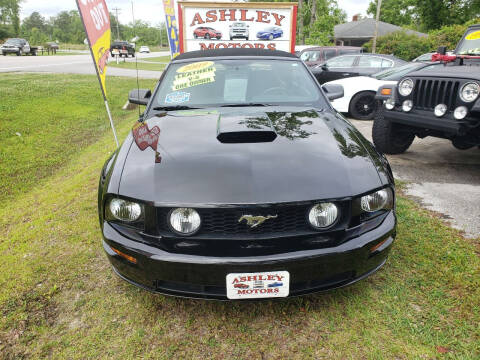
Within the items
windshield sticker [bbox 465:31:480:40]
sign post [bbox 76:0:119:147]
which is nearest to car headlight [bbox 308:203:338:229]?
sign post [bbox 76:0:119:147]

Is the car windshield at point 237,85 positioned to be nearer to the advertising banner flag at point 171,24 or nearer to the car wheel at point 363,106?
the car wheel at point 363,106

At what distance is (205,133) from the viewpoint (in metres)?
2.31

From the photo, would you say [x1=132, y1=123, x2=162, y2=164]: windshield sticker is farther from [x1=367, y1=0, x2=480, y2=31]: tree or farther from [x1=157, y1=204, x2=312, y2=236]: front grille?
[x1=367, y1=0, x2=480, y2=31]: tree

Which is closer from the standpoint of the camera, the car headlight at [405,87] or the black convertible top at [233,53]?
the black convertible top at [233,53]

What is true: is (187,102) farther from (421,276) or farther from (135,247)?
(421,276)

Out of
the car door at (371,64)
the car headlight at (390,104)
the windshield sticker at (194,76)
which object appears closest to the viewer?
the windshield sticker at (194,76)

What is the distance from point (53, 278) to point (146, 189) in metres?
1.23

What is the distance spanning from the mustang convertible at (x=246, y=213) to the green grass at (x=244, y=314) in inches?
12.2

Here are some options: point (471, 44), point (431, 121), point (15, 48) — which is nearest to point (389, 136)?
point (431, 121)

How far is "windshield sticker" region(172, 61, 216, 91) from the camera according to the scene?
3061mm

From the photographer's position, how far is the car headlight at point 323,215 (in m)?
1.78

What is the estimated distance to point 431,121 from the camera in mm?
3896

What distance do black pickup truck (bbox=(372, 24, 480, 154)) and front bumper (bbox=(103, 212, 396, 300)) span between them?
7.88 feet

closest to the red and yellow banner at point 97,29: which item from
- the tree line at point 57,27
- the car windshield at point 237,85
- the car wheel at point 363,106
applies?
the car windshield at point 237,85
